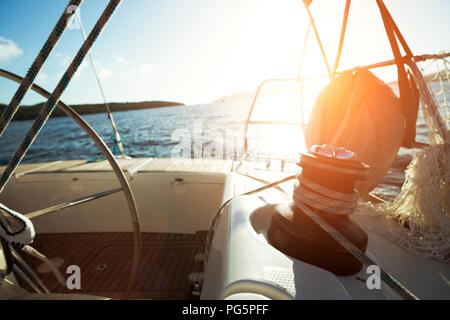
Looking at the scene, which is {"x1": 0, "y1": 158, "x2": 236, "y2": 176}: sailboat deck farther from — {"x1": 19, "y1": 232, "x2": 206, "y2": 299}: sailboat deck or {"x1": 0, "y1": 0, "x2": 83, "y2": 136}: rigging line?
{"x1": 0, "y1": 0, "x2": 83, "y2": 136}: rigging line

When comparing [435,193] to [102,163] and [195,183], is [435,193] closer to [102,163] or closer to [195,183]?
[195,183]

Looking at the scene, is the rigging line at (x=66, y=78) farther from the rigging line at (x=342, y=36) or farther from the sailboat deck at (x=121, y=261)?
the sailboat deck at (x=121, y=261)

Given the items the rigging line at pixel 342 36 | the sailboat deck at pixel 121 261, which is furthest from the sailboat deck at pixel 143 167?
the rigging line at pixel 342 36

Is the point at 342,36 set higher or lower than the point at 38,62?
higher

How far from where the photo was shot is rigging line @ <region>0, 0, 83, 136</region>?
2.14 feet

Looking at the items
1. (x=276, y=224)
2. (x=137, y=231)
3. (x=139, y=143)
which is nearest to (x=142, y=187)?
(x=137, y=231)

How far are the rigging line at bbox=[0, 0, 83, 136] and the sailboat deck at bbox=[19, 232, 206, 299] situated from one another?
187 cm

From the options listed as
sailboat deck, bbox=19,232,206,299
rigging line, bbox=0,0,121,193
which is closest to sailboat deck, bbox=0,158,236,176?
sailboat deck, bbox=19,232,206,299

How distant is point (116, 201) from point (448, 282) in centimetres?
302

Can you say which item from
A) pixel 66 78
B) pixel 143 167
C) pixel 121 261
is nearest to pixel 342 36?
pixel 66 78

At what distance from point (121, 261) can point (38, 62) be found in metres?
2.35

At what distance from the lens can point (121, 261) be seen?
243cm

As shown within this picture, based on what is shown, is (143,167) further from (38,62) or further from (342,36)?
(342,36)
